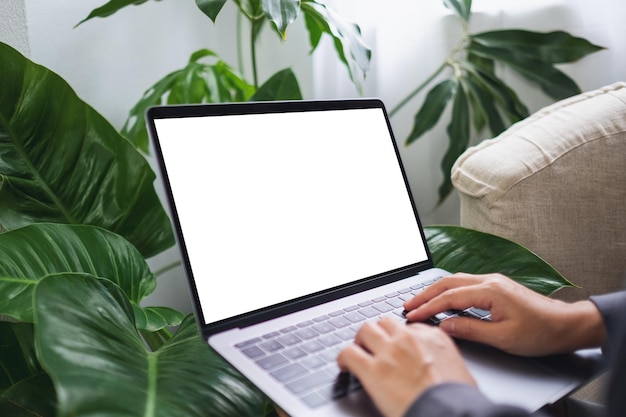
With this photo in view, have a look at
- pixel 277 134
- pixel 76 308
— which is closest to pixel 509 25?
pixel 277 134

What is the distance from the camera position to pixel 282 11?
2.44ft

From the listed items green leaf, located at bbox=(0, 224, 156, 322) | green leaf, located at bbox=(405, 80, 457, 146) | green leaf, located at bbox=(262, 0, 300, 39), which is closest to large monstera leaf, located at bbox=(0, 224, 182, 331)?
green leaf, located at bbox=(0, 224, 156, 322)

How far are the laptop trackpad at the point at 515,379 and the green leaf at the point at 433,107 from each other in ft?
2.63

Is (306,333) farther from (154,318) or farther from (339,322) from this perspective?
(154,318)

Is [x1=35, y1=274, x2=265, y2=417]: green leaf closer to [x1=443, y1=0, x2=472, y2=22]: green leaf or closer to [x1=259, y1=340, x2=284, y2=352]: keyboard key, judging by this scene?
[x1=259, y1=340, x2=284, y2=352]: keyboard key

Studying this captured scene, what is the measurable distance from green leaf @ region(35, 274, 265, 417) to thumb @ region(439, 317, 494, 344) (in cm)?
19

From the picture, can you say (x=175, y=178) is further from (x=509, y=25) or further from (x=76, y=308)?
(x=509, y=25)

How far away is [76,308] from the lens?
0.45 meters

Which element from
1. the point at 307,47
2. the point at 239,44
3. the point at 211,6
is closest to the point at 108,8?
the point at 211,6

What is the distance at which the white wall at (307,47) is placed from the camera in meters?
1.00

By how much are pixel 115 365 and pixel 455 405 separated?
250 millimetres

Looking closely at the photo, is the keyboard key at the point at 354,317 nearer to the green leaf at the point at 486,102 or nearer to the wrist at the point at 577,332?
the wrist at the point at 577,332

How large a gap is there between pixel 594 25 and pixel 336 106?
75cm

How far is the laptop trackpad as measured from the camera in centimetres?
44
